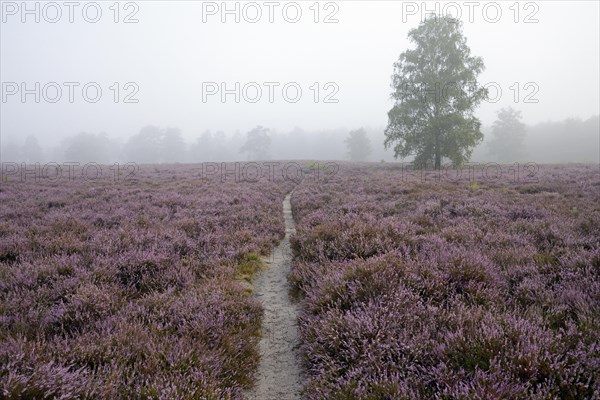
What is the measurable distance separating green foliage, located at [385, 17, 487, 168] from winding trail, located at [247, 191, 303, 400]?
2487 centimetres

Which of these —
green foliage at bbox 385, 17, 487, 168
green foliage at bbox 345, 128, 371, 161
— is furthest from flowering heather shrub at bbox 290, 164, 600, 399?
green foliage at bbox 345, 128, 371, 161

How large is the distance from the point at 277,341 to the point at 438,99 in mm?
28668

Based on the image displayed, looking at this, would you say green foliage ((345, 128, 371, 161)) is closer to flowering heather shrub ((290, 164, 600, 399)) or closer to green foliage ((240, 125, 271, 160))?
green foliage ((240, 125, 271, 160))

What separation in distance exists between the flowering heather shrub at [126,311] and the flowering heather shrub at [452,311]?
1.08 meters

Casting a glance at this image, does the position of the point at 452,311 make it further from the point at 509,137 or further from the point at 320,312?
the point at 509,137

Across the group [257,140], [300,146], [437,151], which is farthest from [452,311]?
[300,146]

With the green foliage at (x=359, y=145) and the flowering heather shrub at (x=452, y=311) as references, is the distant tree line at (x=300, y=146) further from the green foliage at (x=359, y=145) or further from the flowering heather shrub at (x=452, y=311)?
the flowering heather shrub at (x=452, y=311)

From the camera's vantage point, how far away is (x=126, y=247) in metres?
6.59

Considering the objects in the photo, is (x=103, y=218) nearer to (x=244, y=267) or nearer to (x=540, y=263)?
(x=244, y=267)

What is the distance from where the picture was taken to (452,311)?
11.8 ft

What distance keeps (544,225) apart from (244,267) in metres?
7.25

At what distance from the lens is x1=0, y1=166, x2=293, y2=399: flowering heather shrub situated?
2717 mm

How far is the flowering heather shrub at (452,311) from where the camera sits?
2580 millimetres

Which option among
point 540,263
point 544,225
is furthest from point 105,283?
point 544,225
